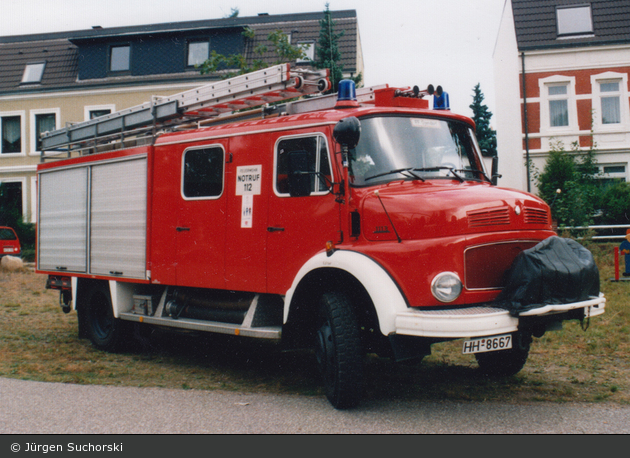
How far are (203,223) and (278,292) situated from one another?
4.78 feet

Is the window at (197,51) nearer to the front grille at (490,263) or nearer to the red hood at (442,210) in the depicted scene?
the red hood at (442,210)

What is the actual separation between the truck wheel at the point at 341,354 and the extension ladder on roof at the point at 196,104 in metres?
2.54

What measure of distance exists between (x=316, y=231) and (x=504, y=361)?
2431 mm

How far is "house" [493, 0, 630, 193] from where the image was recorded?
75.5 ft

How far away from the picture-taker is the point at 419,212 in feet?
17.2

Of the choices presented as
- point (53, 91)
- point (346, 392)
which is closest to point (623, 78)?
point (346, 392)

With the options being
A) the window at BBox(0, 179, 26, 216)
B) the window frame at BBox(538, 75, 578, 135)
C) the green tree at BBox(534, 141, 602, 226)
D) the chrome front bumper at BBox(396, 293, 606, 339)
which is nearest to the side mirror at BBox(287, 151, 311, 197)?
the chrome front bumper at BBox(396, 293, 606, 339)

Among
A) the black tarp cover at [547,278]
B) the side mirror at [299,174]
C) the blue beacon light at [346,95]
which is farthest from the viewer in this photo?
the blue beacon light at [346,95]

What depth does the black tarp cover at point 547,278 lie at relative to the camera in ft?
16.0

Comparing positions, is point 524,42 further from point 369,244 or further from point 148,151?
point 369,244

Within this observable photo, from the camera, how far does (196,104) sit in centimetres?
796

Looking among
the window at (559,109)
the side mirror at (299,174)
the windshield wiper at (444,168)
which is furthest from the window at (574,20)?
the side mirror at (299,174)

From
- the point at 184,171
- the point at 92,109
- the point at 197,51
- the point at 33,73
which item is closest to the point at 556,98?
the point at 197,51

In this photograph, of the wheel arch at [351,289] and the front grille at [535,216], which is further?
the front grille at [535,216]
